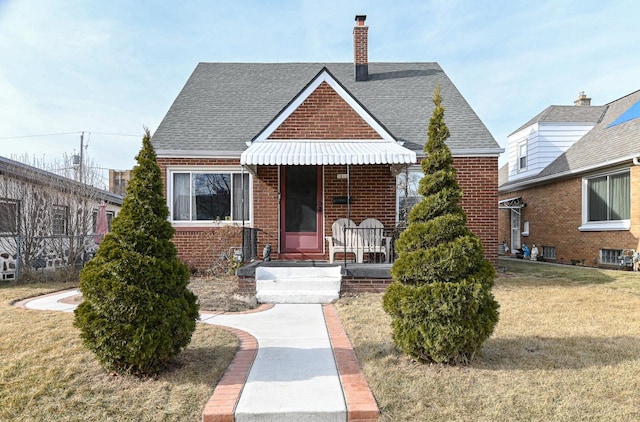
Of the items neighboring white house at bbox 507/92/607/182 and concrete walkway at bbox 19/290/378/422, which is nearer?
concrete walkway at bbox 19/290/378/422

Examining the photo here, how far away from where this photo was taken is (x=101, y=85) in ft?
62.8

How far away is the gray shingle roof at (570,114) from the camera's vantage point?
20016 millimetres

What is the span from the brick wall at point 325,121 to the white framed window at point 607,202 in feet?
30.5

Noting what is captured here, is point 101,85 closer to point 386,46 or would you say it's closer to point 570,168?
point 386,46

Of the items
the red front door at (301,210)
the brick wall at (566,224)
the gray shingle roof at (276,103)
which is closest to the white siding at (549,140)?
the brick wall at (566,224)

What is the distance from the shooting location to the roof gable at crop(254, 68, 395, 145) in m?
12.2

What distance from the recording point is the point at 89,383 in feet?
14.9

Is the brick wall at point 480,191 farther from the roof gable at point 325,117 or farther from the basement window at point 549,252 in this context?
the basement window at point 549,252

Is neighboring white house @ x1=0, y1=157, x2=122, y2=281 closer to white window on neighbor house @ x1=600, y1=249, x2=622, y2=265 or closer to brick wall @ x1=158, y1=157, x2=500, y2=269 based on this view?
brick wall @ x1=158, y1=157, x2=500, y2=269

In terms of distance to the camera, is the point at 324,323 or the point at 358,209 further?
the point at 358,209

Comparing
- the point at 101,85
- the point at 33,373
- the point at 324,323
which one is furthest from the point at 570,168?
the point at 101,85

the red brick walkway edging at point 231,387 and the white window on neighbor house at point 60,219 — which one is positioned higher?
the white window on neighbor house at point 60,219

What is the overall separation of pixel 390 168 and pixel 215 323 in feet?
24.6

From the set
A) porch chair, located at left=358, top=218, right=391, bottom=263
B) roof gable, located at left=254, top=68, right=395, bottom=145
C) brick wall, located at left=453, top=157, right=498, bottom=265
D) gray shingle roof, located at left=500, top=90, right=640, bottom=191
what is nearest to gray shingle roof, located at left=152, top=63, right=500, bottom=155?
brick wall, located at left=453, top=157, right=498, bottom=265
